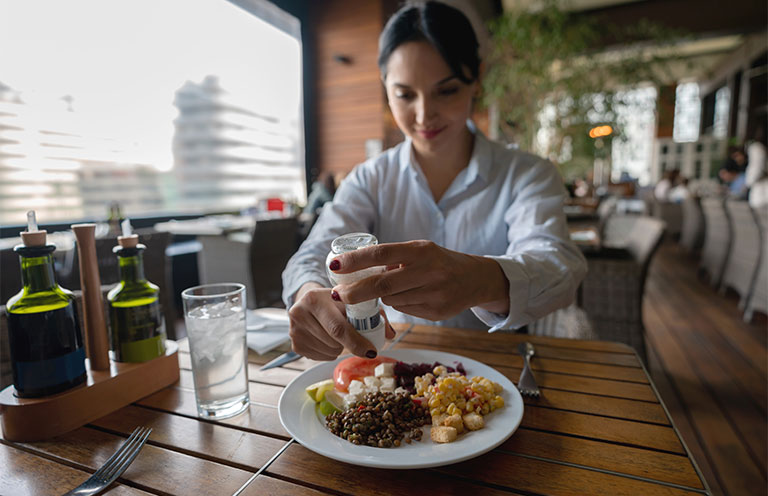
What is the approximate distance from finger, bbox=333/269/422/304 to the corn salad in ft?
0.56

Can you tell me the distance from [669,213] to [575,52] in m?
3.93

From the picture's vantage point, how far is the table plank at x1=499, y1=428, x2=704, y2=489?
54cm

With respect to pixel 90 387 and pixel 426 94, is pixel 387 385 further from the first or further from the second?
pixel 426 94

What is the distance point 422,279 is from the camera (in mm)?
662

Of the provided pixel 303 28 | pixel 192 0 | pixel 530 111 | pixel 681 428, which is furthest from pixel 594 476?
pixel 303 28

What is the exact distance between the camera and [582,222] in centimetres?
384

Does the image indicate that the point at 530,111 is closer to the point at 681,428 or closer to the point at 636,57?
the point at 636,57

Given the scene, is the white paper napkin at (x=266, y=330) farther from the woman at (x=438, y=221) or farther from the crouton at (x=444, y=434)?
the crouton at (x=444, y=434)

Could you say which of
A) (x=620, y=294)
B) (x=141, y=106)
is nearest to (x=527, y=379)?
(x=620, y=294)

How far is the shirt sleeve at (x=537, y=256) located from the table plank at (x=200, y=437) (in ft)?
1.61

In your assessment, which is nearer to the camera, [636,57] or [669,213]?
[636,57]

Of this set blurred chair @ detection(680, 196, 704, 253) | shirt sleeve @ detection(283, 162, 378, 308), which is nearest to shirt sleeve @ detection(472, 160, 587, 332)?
shirt sleeve @ detection(283, 162, 378, 308)

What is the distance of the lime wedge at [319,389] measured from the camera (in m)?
0.69

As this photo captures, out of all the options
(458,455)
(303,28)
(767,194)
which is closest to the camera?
(458,455)
